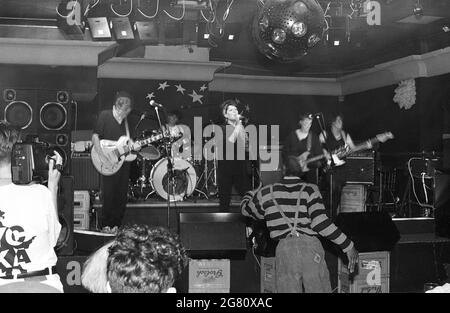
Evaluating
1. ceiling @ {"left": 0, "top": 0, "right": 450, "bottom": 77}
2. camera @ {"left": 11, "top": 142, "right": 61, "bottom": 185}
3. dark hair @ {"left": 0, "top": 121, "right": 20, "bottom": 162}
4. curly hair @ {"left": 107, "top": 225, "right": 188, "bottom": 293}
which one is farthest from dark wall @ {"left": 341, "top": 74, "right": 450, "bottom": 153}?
curly hair @ {"left": 107, "top": 225, "right": 188, "bottom": 293}

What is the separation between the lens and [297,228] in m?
3.81

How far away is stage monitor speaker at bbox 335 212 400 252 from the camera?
474 cm

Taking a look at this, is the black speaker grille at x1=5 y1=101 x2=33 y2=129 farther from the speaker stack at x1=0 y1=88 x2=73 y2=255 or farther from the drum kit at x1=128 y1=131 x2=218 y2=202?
the drum kit at x1=128 y1=131 x2=218 y2=202

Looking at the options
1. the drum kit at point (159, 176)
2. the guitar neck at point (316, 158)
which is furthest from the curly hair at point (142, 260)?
the drum kit at point (159, 176)

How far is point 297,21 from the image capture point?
11.9 ft

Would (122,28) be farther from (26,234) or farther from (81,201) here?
(26,234)

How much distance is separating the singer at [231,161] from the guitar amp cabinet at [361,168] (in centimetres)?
131

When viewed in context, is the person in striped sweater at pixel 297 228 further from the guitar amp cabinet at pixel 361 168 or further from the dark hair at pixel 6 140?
the guitar amp cabinet at pixel 361 168

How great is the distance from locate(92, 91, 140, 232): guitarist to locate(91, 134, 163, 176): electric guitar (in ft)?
0.10

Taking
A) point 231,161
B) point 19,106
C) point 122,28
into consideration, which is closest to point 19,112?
point 19,106

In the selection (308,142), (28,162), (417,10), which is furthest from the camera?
(308,142)

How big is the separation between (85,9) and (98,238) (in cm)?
222

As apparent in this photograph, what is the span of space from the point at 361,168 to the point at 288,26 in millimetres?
4325

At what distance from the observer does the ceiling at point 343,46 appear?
5.98 m
